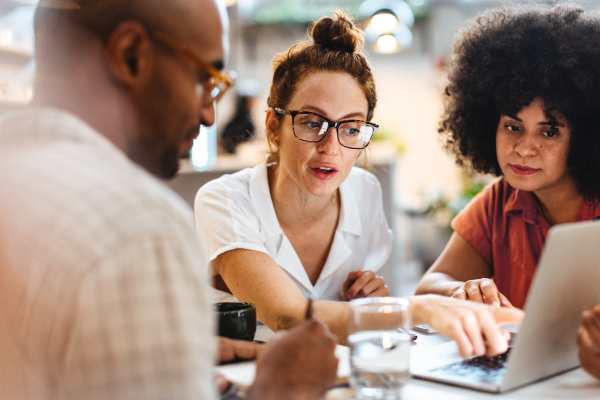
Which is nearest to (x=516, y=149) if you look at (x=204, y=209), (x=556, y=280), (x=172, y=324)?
(x=556, y=280)

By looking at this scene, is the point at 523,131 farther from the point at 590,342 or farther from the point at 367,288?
the point at 590,342

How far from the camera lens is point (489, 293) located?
3.91 ft

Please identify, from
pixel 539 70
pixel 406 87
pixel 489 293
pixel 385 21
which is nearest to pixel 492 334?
pixel 489 293

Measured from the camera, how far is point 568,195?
1.54 meters

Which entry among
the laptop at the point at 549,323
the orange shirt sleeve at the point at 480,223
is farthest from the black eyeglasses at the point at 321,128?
the laptop at the point at 549,323

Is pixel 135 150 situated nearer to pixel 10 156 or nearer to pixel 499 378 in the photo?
pixel 10 156

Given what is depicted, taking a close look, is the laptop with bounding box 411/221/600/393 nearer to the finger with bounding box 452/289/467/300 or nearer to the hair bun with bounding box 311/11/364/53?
the finger with bounding box 452/289/467/300

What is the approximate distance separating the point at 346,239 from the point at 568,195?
2.12ft

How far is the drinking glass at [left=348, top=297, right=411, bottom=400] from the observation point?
76cm

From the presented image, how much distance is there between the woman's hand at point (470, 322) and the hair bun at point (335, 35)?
2.80 ft

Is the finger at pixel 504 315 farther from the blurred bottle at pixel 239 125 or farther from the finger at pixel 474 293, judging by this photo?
the blurred bottle at pixel 239 125

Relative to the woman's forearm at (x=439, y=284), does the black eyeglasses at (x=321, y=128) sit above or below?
above

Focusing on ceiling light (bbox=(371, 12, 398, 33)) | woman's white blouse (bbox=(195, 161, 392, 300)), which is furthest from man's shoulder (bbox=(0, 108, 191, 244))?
ceiling light (bbox=(371, 12, 398, 33))

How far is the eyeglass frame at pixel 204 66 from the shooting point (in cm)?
69
